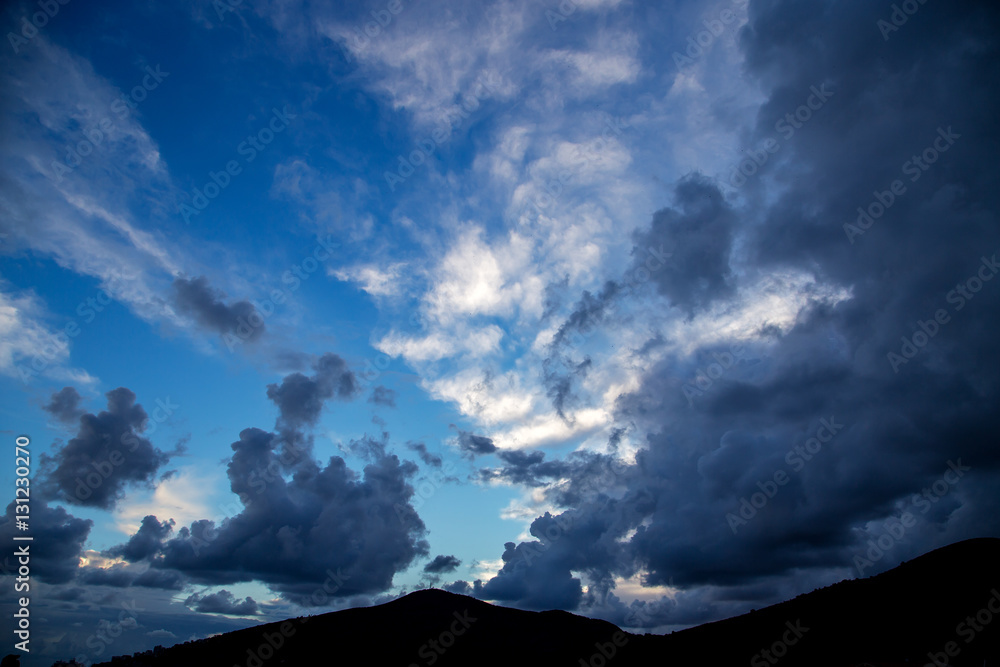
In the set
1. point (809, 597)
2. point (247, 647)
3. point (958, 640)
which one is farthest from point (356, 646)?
point (958, 640)

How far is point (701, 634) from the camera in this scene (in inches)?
2419

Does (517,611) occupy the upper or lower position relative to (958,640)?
upper

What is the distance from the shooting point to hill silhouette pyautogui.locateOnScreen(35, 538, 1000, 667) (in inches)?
1736

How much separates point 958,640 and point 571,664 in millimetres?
35719

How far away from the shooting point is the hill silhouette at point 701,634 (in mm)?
44094

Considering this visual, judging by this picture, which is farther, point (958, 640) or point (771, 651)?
point (771, 651)

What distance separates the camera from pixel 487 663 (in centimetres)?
5784

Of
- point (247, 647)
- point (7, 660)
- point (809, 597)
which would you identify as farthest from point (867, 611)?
point (7, 660)

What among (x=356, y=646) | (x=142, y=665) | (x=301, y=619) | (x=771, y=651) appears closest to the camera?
(x=771, y=651)

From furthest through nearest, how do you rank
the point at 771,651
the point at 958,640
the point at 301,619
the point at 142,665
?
the point at 301,619 < the point at 142,665 < the point at 771,651 < the point at 958,640

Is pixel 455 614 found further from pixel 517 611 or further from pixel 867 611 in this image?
pixel 867 611

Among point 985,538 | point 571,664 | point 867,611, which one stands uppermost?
point 985,538

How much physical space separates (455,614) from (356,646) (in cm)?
1507

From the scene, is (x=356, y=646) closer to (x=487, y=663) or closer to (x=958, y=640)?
(x=487, y=663)
